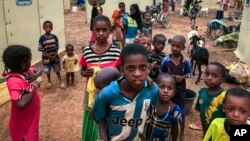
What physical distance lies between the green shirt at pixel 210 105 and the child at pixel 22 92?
1.65 m

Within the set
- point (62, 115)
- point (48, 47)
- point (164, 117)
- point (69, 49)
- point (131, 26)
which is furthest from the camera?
point (131, 26)

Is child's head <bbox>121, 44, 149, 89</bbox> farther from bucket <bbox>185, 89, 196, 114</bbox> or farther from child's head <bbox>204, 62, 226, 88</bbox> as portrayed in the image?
bucket <bbox>185, 89, 196, 114</bbox>

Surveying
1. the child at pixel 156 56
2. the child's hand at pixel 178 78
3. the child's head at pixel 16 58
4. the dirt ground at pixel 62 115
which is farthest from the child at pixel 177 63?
the child's head at pixel 16 58

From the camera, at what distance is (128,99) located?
1988 millimetres

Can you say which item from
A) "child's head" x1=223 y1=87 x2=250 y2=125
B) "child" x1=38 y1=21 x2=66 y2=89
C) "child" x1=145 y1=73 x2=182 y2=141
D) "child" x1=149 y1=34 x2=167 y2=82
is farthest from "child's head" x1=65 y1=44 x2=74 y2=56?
"child's head" x1=223 y1=87 x2=250 y2=125

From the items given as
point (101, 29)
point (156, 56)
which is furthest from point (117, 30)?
point (101, 29)

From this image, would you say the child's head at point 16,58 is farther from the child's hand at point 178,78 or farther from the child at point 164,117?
the child's hand at point 178,78

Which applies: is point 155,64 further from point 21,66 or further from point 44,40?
point 44,40

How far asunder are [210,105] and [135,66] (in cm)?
128

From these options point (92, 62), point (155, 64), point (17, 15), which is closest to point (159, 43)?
point (155, 64)

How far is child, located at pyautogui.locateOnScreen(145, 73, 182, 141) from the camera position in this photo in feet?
9.32

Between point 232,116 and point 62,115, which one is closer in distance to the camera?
point 232,116

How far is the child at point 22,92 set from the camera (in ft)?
8.28

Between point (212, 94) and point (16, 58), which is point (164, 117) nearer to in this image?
point (212, 94)
